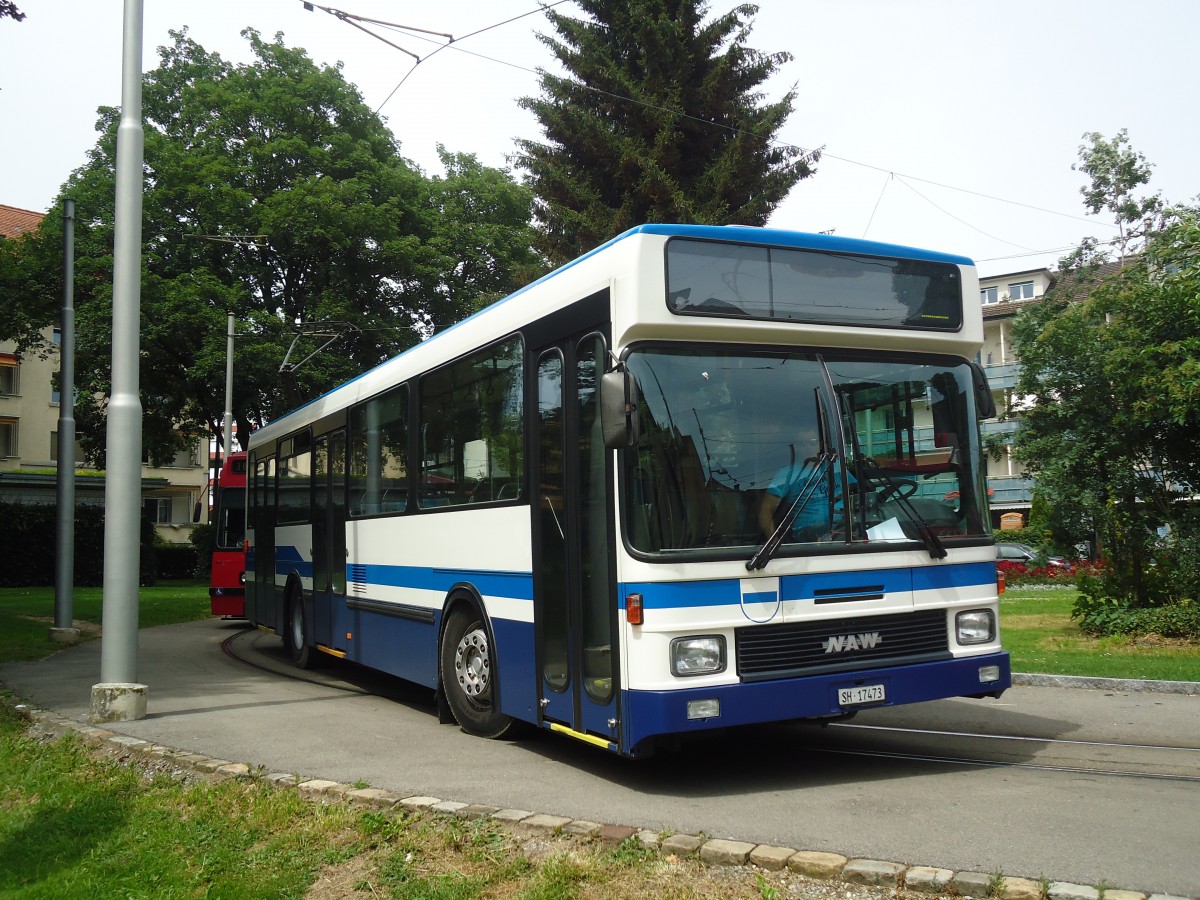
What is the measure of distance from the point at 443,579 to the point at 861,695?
3805 millimetres


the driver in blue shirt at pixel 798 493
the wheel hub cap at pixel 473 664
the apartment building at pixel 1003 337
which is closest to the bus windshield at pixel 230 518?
the wheel hub cap at pixel 473 664

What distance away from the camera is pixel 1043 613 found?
2166 cm

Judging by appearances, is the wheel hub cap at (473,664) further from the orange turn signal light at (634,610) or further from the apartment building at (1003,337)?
the apartment building at (1003,337)

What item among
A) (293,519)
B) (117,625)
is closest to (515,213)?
(293,519)

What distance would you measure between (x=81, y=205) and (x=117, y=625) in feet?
98.7

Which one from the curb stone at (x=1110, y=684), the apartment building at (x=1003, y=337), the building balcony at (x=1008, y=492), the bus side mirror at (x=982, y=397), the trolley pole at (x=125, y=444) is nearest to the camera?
the bus side mirror at (x=982, y=397)

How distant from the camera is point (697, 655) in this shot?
6.60 meters

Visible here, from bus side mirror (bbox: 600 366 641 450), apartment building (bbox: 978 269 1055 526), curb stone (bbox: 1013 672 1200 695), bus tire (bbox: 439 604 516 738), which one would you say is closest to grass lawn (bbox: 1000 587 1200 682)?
curb stone (bbox: 1013 672 1200 695)

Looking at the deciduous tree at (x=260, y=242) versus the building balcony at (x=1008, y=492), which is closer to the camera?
the deciduous tree at (x=260, y=242)

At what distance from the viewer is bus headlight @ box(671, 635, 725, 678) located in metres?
6.55

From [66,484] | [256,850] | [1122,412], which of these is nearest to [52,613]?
[66,484]

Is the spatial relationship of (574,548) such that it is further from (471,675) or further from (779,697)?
(471,675)

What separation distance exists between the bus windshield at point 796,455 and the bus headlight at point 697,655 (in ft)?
1.63

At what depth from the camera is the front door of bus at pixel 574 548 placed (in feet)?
23.1
